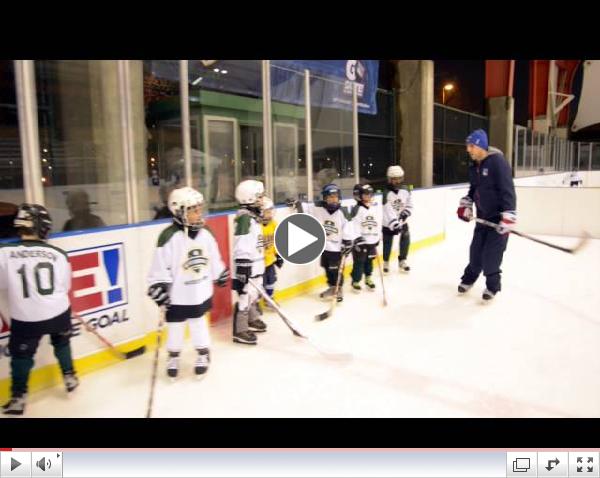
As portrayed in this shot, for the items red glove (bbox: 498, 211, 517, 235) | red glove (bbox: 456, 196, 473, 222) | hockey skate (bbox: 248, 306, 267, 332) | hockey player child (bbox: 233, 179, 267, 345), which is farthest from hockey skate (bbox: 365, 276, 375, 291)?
hockey player child (bbox: 233, 179, 267, 345)

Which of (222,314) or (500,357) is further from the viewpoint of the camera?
(222,314)

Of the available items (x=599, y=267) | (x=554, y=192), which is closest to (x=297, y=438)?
(x=599, y=267)

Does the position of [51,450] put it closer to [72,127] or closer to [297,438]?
[297,438]

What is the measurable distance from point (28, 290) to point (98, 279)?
0.47 m

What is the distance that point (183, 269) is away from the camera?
6.39 ft

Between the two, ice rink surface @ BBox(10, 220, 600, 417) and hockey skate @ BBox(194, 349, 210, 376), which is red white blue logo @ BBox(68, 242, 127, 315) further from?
hockey skate @ BBox(194, 349, 210, 376)

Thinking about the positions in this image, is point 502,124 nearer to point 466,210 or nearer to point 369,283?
point 466,210

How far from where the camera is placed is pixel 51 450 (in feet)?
3.87

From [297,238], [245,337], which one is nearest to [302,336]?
[245,337]

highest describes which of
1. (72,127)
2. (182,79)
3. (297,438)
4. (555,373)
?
(182,79)

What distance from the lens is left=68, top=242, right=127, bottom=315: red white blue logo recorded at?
212 cm

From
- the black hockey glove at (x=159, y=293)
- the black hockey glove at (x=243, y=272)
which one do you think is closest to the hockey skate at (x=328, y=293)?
the black hockey glove at (x=243, y=272)

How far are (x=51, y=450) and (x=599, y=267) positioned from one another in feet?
15.0

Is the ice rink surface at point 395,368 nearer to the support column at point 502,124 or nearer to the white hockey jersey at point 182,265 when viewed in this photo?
the white hockey jersey at point 182,265
